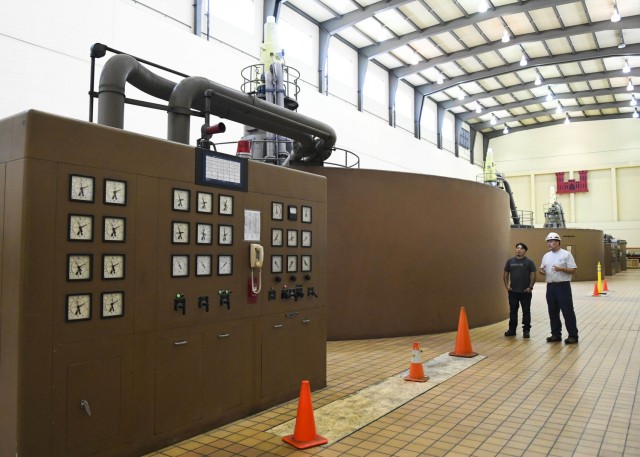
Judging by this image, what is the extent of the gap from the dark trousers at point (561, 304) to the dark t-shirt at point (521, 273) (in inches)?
18.7

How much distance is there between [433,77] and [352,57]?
22.0ft

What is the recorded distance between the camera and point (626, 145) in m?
34.5

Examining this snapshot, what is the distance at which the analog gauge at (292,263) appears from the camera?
5469 mm

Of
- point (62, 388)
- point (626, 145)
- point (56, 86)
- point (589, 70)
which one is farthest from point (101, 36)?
point (626, 145)

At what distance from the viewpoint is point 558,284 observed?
8.33 metres

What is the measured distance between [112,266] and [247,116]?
11.9 ft

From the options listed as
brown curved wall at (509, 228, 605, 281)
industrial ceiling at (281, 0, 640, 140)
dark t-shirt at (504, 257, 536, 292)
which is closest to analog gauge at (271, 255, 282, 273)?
dark t-shirt at (504, 257, 536, 292)

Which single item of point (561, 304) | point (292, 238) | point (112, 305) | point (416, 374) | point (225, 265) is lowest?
point (416, 374)

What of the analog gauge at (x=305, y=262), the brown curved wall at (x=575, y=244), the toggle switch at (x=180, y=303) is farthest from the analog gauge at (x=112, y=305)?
the brown curved wall at (x=575, y=244)

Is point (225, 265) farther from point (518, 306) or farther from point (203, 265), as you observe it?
point (518, 306)

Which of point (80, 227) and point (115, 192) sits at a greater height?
point (115, 192)

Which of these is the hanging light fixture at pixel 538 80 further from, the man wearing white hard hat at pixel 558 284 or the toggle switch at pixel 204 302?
the toggle switch at pixel 204 302

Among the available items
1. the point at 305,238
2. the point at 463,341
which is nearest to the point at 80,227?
the point at 305,238

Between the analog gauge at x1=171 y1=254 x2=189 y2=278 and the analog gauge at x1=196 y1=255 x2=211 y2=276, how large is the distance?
0.40 ft
